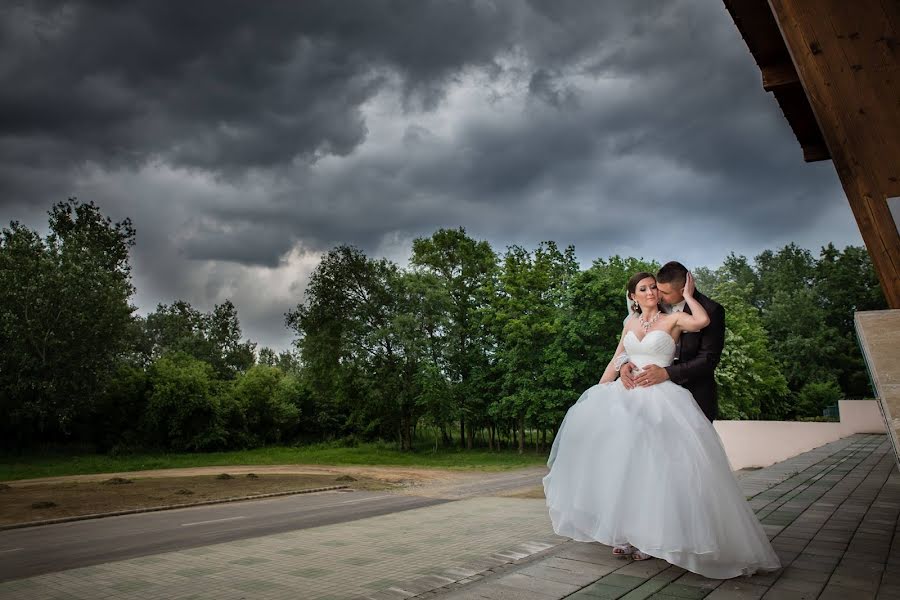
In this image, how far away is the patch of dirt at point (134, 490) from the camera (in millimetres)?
13359

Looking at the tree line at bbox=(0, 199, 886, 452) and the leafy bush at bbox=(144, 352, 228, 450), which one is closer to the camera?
the tree line at bbox=(0, 199, 886, 452)

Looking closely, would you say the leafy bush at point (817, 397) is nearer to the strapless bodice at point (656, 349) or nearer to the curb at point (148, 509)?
the curb at point (148, 509)

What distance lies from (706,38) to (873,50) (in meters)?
8.47

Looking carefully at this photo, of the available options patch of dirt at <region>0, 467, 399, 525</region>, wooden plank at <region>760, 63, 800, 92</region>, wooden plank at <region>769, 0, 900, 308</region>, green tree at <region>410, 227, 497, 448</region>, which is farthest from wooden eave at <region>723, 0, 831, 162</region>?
green tree at <region>410, 227, 497, 448</region>

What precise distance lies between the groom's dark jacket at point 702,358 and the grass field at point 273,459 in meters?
22.4

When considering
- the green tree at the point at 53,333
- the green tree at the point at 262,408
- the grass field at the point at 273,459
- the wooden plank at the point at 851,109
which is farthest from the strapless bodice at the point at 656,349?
the green tree at the point at 262,408

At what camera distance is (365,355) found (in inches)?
1353

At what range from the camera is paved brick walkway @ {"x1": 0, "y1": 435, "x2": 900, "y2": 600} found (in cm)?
347

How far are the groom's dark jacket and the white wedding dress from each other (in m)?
0.12

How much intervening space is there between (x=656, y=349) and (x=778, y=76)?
2935mm

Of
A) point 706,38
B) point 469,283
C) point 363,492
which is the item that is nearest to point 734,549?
point 706,38

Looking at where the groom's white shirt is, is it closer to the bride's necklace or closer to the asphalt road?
the bride's necklace

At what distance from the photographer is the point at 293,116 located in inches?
816

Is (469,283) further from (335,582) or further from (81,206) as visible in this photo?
(335,582)
